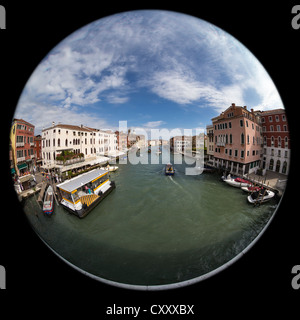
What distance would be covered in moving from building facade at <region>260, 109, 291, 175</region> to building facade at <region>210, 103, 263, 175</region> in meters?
0.11

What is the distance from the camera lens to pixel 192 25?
1.24m

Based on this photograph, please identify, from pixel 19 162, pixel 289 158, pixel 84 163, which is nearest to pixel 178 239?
pixel 289 158

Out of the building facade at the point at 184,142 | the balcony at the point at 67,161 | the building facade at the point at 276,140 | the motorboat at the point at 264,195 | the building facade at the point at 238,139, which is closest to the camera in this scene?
the building facade at the point at 276,140

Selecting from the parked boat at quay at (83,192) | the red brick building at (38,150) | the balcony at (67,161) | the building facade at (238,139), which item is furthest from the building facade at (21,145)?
the building facade at (238,139)

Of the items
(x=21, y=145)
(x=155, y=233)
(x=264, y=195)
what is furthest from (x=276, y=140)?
(x=155, y=233)

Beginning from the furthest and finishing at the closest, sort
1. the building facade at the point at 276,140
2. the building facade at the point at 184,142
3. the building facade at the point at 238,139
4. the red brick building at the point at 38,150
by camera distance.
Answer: the building facade at the point at 184,142 < the building facade at the point at 238,139 < the red brick building at the point at 38,150 < the building facade at the point at 276,140

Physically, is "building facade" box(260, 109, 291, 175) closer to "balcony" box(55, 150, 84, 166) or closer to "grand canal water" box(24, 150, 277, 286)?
"grand canal water" box(24, 150, 277, 286)

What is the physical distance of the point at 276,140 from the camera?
1.24m

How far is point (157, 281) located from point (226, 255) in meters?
1.67

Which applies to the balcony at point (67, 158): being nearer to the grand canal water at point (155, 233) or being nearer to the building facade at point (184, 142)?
the grand canal water at point (155, 233)

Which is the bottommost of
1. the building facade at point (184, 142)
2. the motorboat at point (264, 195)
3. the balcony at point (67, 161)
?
the motorboat at point (264, 195)

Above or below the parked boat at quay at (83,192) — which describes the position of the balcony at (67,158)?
above

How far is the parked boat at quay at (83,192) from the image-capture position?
112 inches

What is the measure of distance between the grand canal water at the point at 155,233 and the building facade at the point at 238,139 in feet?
2.09
